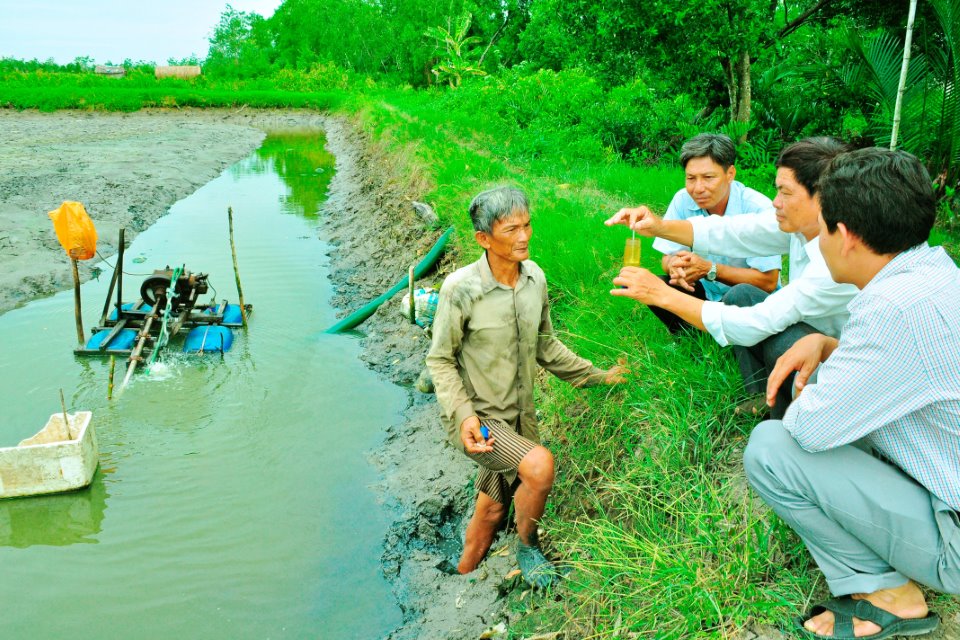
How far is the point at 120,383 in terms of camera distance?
682 centimetres

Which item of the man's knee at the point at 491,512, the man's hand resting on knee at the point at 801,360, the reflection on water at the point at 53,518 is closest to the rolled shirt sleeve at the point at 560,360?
the man's knee at the point at 491,512

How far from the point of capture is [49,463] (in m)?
4.96

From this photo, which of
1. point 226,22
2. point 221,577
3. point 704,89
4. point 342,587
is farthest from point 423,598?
point 226,22

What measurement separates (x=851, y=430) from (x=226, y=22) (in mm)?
77918

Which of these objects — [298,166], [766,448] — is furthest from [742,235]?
[298,166]

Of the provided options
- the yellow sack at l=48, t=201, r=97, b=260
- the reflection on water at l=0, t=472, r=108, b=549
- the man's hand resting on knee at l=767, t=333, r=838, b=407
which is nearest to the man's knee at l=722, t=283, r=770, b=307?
the man's hand resting on knee at l=767, t=333, r=838, b=407

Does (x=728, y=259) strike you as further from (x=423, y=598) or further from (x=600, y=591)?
(x=423, y=598)

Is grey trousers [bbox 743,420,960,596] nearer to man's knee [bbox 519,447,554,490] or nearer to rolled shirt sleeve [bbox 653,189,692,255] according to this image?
man's knee [bbox 519,447,554,490]

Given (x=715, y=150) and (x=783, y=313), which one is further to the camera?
(x=715, y=150)

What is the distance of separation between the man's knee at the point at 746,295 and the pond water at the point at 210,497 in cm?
244

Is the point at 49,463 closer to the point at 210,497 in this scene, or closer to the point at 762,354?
the point at 210,497

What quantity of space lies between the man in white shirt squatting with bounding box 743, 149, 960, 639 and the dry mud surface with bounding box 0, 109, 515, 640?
1.65m

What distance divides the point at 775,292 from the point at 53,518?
15.8 feet

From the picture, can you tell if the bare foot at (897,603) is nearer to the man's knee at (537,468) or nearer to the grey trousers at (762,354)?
the grey trousers at (762,354)
